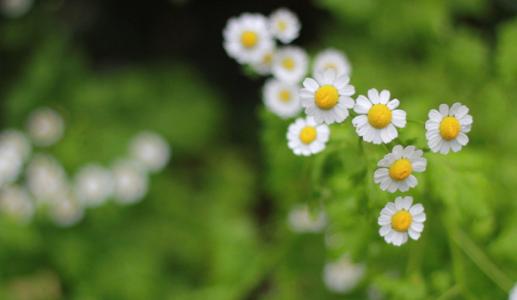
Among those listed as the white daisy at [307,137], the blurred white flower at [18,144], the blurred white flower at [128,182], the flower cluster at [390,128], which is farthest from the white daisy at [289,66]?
the blurred white flower at [18,144]

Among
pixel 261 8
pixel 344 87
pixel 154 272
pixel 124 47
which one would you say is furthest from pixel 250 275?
pixel 124 47

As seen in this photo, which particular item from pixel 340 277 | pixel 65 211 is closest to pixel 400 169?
pixel 340 277

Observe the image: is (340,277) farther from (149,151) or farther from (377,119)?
(377,119)

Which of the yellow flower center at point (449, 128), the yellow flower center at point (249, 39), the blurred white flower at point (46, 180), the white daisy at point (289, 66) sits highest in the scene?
the yellow flower center at point (449, 128)

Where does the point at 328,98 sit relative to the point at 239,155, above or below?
above

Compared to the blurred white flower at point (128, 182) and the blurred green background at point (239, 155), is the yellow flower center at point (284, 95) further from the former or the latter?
the blurred white flower at point (128, 182)
